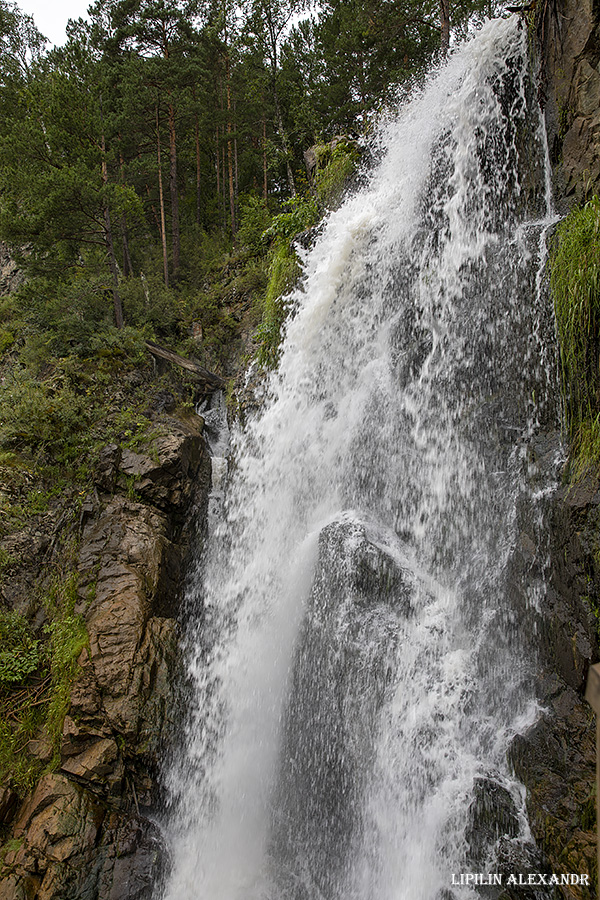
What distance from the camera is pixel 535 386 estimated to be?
4984 mm

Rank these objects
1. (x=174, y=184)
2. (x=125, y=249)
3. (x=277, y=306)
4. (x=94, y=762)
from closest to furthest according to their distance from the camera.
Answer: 1. (x=94, y=762)
2. (x=277, y=306)
3. (x=125, y=249)
4. (x=174, y=184)

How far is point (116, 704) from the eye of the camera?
228 inches

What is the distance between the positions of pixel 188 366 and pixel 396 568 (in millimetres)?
8201

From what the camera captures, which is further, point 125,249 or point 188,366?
point 125,249

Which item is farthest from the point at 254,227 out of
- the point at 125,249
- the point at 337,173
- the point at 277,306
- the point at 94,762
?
the point at 94,762

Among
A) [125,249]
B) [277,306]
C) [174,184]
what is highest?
[174,184]

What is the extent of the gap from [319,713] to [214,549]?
10.8 ft

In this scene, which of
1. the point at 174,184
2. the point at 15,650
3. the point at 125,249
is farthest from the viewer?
the point at 174,184

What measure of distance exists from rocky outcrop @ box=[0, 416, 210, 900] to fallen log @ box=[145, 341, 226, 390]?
3.82m

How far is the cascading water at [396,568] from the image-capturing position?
4523 mm

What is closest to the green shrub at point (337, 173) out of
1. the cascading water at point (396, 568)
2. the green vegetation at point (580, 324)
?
the cascading water at point (396, 568)

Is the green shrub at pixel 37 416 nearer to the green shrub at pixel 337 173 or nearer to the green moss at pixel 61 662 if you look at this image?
the green moss at pixel 61 662

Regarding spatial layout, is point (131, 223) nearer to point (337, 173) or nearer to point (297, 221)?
point (297, 221)

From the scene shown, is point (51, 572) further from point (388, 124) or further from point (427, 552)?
point (388, 124)
